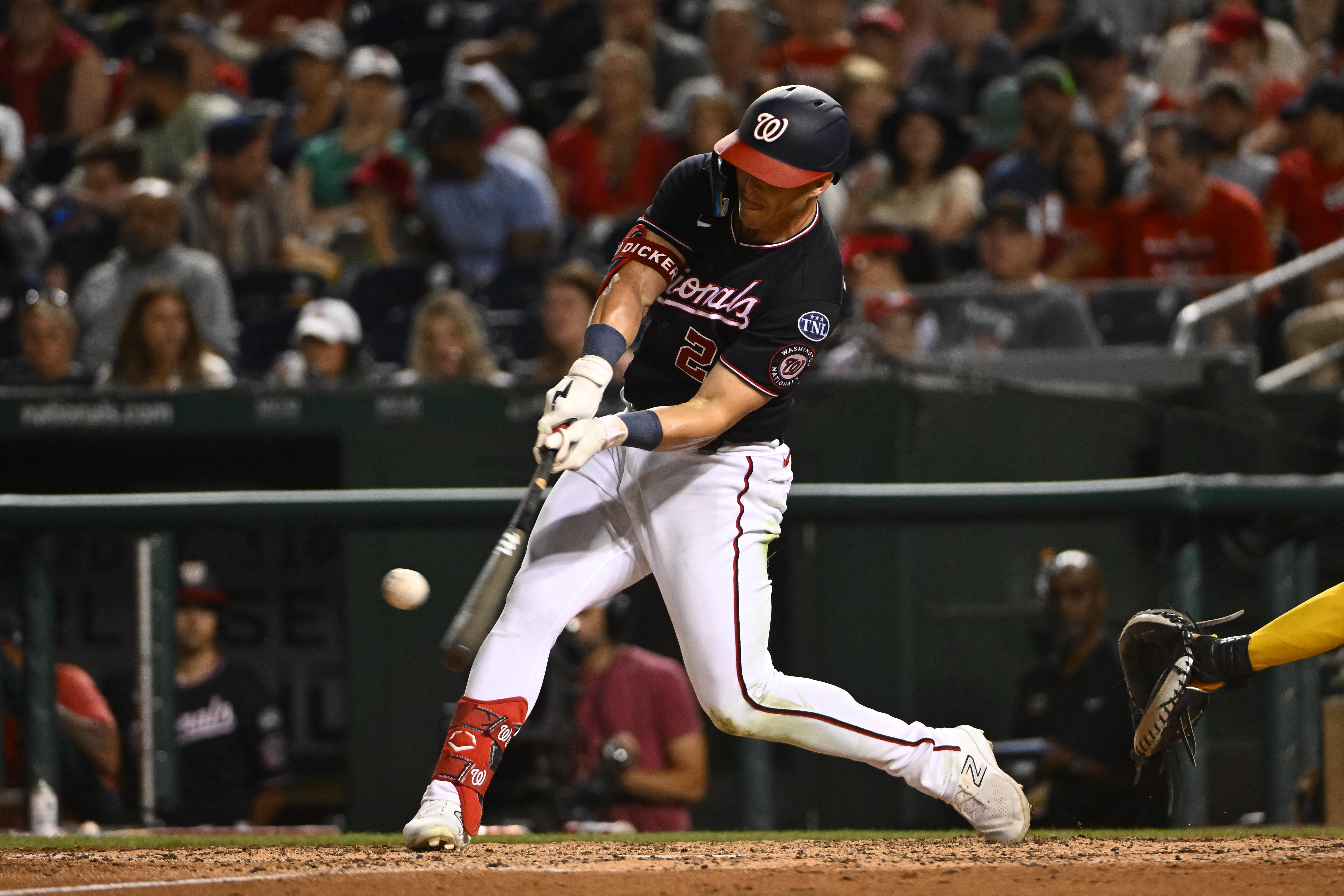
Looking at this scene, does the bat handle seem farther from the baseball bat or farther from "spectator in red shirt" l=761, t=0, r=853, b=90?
"spectator in red shirt" l=761, t=0, r=853, b=90

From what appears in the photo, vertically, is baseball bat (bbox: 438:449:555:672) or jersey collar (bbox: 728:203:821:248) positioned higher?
jersey collar (bbox: 728:203:821:248)

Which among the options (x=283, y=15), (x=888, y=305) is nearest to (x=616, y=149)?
(x=888, y=305)

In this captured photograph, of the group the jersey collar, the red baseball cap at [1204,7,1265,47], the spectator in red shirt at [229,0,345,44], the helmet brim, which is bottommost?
the jersey collar

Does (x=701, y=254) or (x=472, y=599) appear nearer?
(x=472, y=599)

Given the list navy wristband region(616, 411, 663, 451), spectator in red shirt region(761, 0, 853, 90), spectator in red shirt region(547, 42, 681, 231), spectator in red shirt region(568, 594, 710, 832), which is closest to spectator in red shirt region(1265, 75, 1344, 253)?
spectator in red shirt region(761, 0, 853, 90)

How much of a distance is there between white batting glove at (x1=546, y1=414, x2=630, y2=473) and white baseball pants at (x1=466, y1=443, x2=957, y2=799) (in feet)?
1.10

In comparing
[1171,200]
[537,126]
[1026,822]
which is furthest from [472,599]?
[537,126]

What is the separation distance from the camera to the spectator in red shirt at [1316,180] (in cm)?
697

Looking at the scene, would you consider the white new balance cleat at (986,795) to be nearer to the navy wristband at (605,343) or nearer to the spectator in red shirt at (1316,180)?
the navy wristband at (605,343)

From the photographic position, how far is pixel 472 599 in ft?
10.9

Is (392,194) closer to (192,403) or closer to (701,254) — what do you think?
(192,403)

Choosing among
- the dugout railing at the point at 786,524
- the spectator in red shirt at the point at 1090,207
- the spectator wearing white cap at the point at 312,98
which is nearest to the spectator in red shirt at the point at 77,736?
the dugout railing at the point at 786,524

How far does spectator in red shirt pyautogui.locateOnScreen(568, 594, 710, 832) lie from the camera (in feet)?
15.7

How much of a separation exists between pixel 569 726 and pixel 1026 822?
158cm
